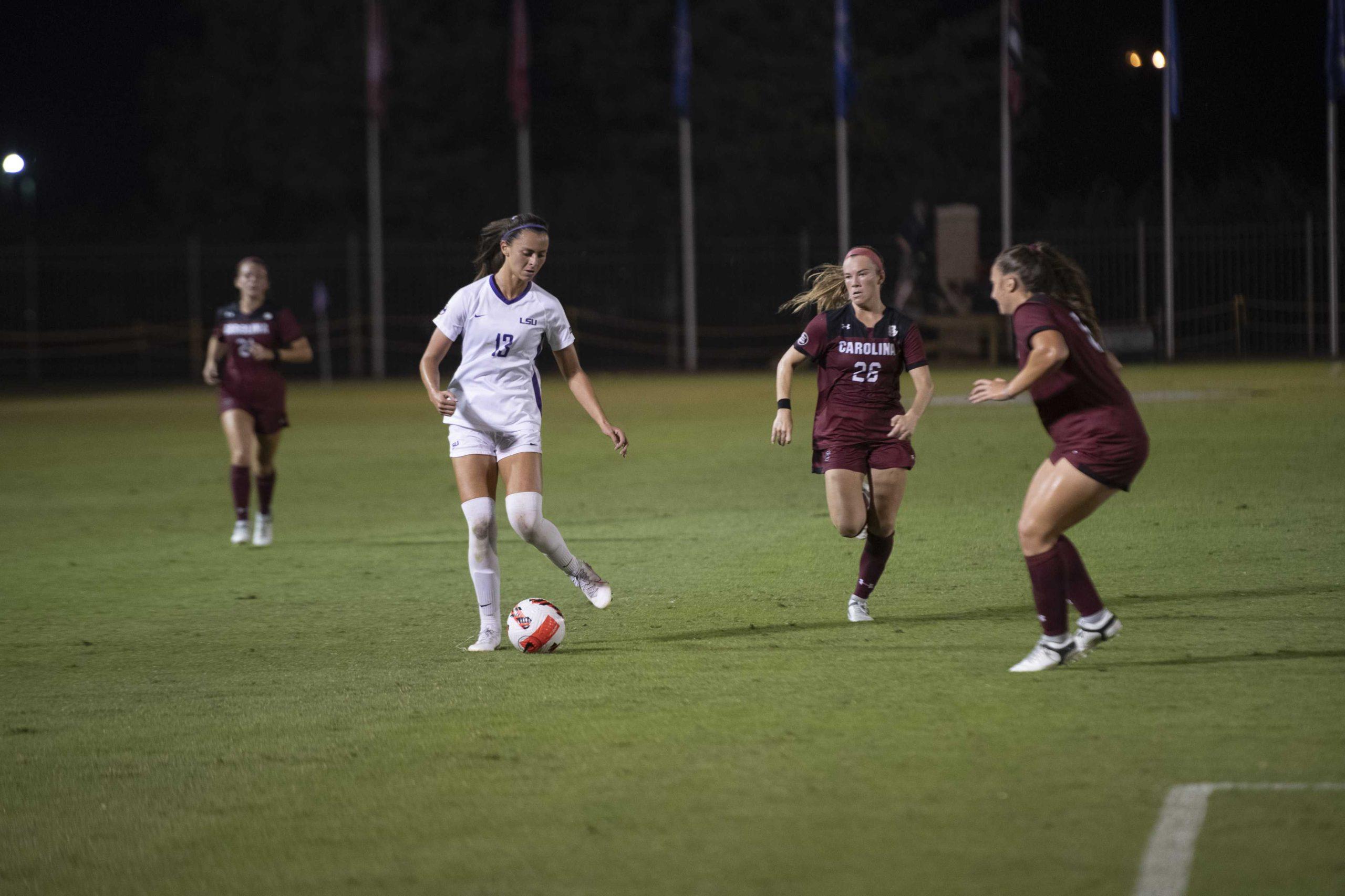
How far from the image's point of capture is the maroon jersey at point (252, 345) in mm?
12547

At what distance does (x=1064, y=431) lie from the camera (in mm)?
7004

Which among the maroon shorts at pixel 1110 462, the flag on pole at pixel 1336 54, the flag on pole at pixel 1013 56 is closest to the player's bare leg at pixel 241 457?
the maroon shorts at pixel 1110 462

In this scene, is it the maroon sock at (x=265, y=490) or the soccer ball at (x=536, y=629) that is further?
the maroon sock at (x=265, y=490)

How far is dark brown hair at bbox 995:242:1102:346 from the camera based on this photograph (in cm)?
696

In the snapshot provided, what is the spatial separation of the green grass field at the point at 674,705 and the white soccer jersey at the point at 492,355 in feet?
3.86

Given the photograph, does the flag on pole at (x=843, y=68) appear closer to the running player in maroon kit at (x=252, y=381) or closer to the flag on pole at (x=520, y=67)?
the flag on pole at (x=520, y=67)

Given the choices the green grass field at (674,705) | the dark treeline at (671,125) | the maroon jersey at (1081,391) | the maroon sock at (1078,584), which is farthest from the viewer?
the dark treeline at (671,125)

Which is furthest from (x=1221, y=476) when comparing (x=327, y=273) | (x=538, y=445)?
(x=327, y=273)

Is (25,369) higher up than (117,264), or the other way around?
(117,264)

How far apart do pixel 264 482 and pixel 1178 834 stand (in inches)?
356

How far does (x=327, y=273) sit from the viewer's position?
41.5 meters

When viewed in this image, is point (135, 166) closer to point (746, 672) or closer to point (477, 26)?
point (477, 26)

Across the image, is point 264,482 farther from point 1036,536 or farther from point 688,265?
point 688,265

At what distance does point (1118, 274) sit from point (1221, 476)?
27.0 metres
